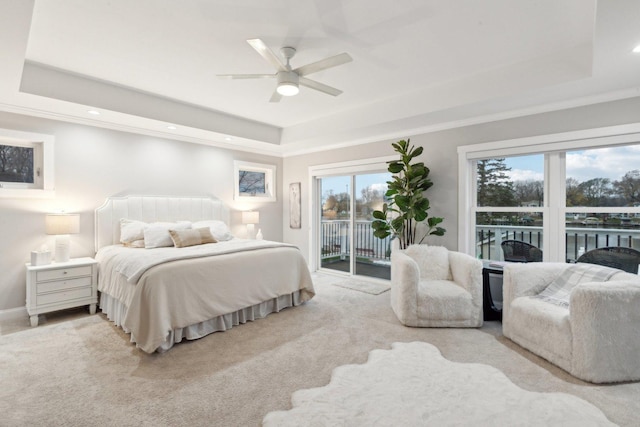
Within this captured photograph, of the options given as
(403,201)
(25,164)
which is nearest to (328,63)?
(403,201)

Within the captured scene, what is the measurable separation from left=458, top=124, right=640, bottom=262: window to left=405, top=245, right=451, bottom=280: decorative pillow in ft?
1.84

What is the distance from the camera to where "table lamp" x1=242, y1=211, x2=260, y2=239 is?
5.37 metres

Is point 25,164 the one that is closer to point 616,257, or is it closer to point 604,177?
point 604,177

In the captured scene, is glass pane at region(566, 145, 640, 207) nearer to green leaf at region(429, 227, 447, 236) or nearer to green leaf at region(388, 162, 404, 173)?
green leaf at region(429, 227, 447, 236)

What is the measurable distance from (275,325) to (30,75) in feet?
11.3

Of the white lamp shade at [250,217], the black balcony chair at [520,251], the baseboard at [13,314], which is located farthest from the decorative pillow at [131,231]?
the black balcony chair at [520,251]

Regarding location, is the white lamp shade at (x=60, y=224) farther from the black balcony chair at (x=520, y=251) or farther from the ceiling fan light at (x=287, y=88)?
the black balcony chair at (x=520, y=251)

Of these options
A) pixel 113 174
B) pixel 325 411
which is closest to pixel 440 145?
pixel 325 411

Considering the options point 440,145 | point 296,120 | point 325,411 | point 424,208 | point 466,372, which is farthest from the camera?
point 296,120

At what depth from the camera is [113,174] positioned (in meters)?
4.13

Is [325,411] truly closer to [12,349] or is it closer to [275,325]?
[275,325]

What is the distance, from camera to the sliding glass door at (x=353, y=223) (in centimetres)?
523

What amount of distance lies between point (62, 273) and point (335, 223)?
13.0 ft

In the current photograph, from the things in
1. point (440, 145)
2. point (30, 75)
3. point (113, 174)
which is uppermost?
point (30, 75)
